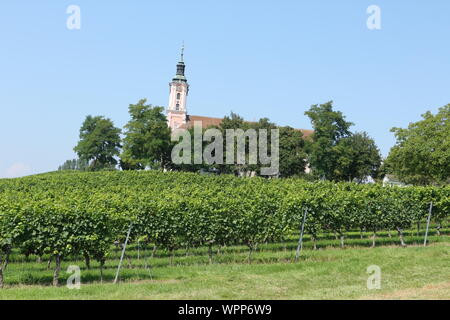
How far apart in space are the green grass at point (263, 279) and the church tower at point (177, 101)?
306ft

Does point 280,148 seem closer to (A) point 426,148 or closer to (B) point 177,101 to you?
(A) point 426,148

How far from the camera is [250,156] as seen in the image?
66688 millimetres

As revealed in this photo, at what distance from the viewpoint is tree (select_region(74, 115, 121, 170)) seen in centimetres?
7794

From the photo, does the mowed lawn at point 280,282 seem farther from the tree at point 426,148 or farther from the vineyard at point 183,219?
the tree at point 426,148

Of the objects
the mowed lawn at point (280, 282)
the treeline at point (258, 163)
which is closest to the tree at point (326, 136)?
the treeline at point (258, 163)

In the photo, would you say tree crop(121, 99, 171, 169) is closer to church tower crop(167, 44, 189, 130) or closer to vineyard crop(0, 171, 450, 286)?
vineyard crop(0, 171, 450, 286)

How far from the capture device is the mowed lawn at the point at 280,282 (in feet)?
36.7

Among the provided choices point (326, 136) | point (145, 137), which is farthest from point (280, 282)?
point (326, 136)

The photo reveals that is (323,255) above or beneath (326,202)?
beneath

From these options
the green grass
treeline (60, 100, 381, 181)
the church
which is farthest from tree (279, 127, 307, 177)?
the green grass

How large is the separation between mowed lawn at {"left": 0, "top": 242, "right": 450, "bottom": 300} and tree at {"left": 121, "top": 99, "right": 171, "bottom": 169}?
155 feet
